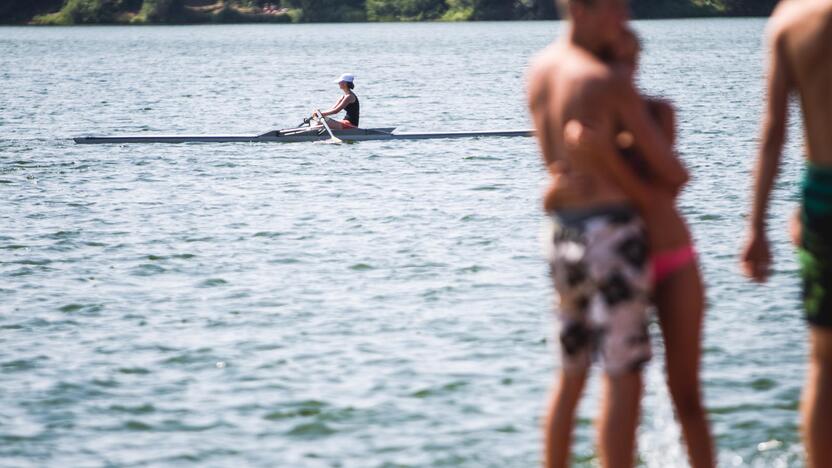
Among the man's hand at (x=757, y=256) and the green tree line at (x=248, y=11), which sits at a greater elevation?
the man's hand at (x=757, y=256)

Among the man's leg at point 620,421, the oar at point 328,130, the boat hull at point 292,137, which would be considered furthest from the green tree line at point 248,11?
the man's leg at point 620,421

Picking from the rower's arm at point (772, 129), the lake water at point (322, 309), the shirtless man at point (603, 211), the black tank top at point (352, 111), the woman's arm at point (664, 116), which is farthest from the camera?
the black tank top at point (352, 111)

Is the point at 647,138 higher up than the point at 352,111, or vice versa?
the point at 647,138

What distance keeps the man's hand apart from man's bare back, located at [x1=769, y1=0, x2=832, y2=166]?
0.43m

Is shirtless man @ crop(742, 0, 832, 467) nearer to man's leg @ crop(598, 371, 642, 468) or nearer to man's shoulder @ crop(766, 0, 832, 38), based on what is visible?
man's shoulder @ crop(766, 0, 832, 38)

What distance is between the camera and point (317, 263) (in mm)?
13617

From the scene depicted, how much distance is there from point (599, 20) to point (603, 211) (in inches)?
A: 26.2

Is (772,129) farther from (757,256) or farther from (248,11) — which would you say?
(248,11)

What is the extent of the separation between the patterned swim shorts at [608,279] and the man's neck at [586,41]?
0.56 m

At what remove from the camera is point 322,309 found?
11.3 metres

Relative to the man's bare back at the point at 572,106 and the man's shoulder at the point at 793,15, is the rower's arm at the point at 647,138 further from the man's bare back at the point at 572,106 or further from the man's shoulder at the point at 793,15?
the man's shoulder at the point at 793,15

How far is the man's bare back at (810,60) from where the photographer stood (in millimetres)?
4555

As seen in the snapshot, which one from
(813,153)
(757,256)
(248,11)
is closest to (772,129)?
Answer: (813,153)

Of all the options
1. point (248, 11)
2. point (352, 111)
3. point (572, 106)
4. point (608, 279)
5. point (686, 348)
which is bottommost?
point (248, 11)
